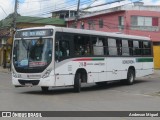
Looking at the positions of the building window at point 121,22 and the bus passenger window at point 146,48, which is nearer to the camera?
the bus passenger window at point 146,48

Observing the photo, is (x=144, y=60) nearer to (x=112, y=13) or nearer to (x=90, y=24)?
(x=112, y=13)

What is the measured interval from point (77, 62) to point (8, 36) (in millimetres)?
45071

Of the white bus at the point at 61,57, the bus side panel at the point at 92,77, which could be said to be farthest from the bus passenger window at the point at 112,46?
the bus side panel at the point at 92,77

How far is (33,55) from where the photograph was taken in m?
18.6

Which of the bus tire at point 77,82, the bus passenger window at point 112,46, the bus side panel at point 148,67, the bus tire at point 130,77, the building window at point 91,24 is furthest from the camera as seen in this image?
the building window at point 91,24

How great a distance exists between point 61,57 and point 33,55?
→ 1.26 metres

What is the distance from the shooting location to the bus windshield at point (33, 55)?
727 inches

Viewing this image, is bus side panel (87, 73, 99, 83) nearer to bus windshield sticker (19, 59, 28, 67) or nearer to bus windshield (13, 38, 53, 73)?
bus windshield (13, 38, 53, 73)

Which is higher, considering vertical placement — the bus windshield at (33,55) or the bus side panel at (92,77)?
the bus windshield at (33,55)

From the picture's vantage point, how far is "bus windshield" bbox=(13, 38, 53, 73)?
60.5 feet

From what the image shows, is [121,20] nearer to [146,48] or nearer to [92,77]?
[146,48]

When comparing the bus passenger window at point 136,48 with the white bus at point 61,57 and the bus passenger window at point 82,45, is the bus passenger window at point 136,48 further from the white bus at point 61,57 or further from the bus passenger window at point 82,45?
the bus passenger window at point 82,45

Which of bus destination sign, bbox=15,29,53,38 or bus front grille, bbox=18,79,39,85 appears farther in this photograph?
bus destination sign, bbox=15,29,53,38

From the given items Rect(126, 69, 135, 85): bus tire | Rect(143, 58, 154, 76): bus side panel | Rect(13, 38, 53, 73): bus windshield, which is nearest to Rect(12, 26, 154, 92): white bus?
Rect(13, 38, 53, 73): bus windshield
